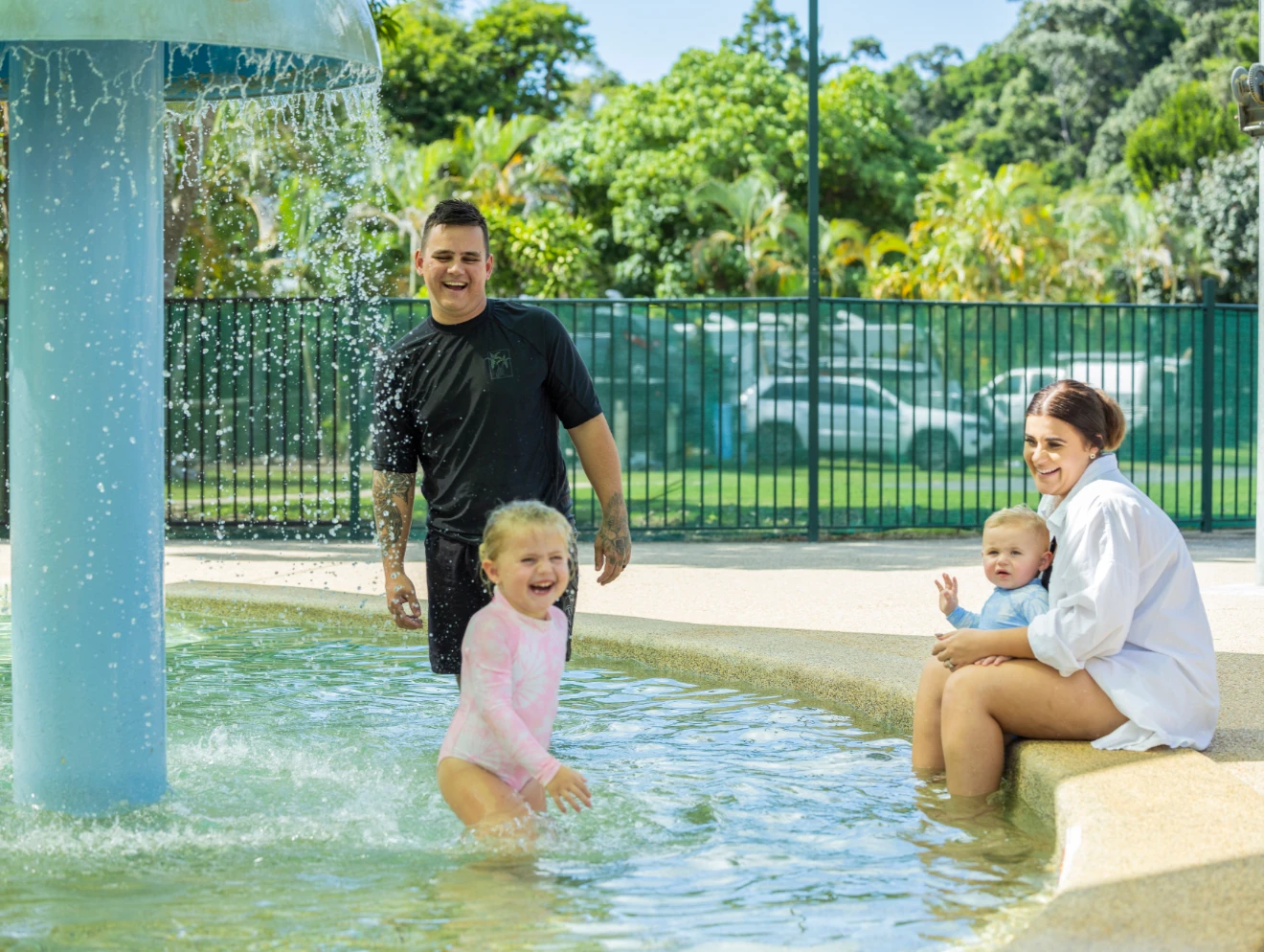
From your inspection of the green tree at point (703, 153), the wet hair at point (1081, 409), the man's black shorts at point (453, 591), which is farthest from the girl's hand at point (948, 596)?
the green tree at point (703, 153)

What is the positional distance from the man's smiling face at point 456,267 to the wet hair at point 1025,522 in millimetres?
1763

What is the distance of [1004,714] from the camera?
4.48 metres

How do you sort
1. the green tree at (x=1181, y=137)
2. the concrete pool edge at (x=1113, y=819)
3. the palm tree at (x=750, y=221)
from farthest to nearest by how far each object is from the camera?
the green tree at (x=1181, y=137) < the palm tree at (x=750, y=221) < the concrete pool edge at (x=1113, y=819)

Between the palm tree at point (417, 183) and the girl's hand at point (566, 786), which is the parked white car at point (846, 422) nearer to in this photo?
the girl's hand at point (566, 786)

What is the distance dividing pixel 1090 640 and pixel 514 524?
65.0 inches

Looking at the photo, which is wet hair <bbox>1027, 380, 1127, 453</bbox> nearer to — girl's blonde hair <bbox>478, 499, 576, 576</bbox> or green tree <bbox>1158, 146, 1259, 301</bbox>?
girl's blonde hair <bbox>478, 499, 576, 576</bbox>

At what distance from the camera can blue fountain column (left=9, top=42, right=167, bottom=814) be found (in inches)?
160

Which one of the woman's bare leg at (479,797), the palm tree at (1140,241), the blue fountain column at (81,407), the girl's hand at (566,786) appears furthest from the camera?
the palm tree at (1140,241)

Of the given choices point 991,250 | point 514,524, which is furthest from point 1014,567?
point 991,250

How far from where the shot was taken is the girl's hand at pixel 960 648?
4484 mm

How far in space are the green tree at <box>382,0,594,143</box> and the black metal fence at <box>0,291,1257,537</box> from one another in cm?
3180

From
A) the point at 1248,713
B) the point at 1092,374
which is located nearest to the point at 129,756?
the point at 1248,713

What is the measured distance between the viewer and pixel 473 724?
159 inches

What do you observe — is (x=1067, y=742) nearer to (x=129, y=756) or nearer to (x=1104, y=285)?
(x=129, y=756)
